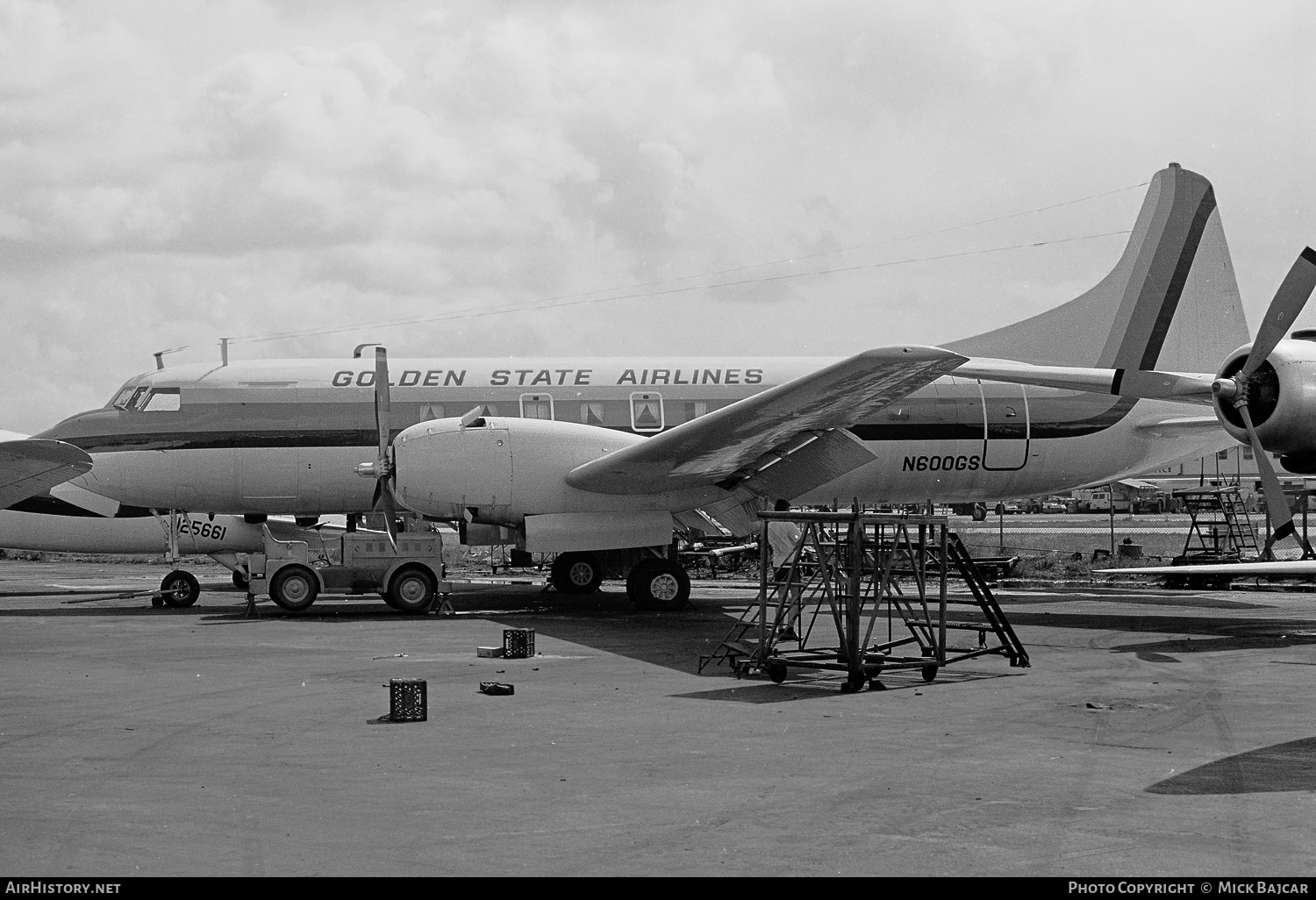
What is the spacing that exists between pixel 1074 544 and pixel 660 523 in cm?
2985

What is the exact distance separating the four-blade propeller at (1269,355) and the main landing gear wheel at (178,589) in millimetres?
17970

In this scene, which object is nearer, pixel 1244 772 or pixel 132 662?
pixel 1244 772

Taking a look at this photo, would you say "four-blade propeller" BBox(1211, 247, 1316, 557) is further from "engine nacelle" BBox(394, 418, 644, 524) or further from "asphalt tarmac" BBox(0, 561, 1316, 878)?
"engine nacelle" BBox(394, 418, 644, 524)

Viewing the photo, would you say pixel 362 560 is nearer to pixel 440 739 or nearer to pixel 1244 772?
pixel 440 739

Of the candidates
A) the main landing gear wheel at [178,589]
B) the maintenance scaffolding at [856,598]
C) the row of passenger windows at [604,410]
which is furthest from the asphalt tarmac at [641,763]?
the row of passenger windows at [604,410]

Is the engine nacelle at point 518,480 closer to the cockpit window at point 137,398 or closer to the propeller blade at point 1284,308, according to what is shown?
the cockpit window at point 137,398

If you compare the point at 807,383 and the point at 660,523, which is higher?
the point at 807,383

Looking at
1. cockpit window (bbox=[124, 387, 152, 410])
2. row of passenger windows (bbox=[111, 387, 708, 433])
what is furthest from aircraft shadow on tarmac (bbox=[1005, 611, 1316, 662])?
cockpit window (bbox=[124, 387, 152, 410])

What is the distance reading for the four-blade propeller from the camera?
1644 cm

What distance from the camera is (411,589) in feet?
69.2

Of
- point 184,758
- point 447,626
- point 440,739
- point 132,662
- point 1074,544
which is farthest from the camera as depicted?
point 1074,544

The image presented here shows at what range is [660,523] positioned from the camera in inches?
821

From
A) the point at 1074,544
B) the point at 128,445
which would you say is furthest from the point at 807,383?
the point at 1074,544

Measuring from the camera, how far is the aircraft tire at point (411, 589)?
21016mm
